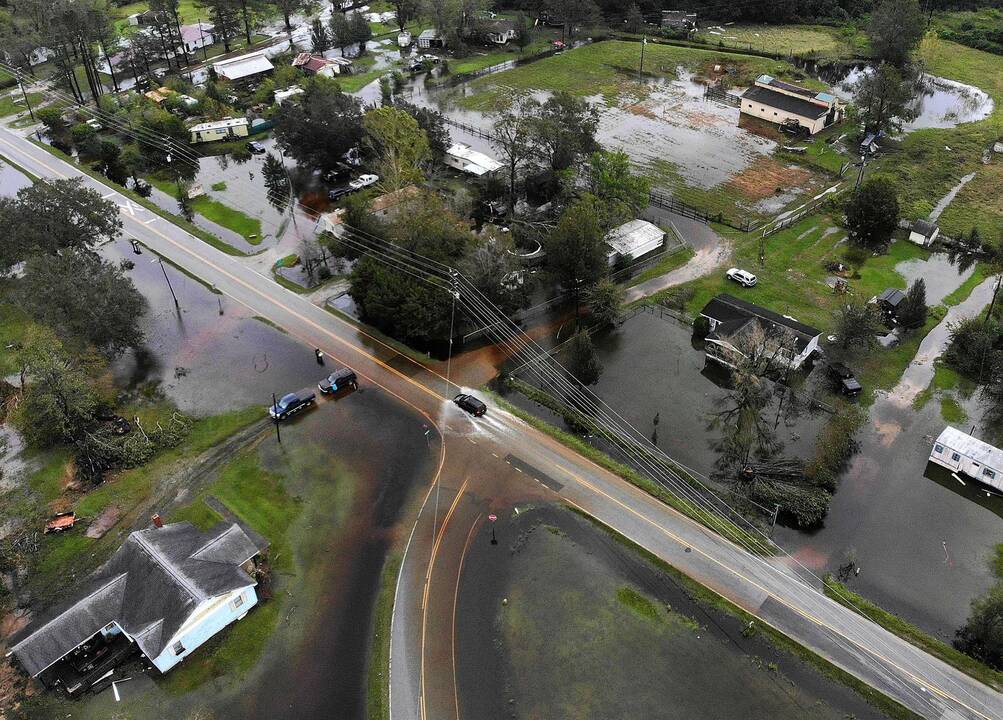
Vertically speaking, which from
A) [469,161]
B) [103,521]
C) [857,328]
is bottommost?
[103,521]

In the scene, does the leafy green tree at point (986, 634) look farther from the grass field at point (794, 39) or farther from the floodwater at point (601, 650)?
the grass field at point (794, 39)

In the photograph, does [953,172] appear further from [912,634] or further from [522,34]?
[522,34]

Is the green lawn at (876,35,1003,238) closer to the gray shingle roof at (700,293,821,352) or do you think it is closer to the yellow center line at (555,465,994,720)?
the gray shingle roof at (700,293,821,352)

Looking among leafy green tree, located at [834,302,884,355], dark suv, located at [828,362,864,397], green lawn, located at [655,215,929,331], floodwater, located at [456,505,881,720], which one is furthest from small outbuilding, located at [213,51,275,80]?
dark suv, located at [828,362,864,397]

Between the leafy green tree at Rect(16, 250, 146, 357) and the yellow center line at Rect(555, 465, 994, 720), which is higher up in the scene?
the leafy green tree at Rect(16, 250, 146, 357)

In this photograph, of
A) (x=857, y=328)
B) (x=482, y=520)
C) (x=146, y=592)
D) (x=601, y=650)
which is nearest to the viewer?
(x=601, y=650)

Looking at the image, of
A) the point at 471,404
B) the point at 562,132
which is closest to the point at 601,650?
the point at 471,404

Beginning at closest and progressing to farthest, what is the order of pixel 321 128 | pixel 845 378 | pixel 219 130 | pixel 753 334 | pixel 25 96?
pixel 753 334 → pixel 845 378 → pixel 321 128 → pixel 219 130 → pixel 25 96
